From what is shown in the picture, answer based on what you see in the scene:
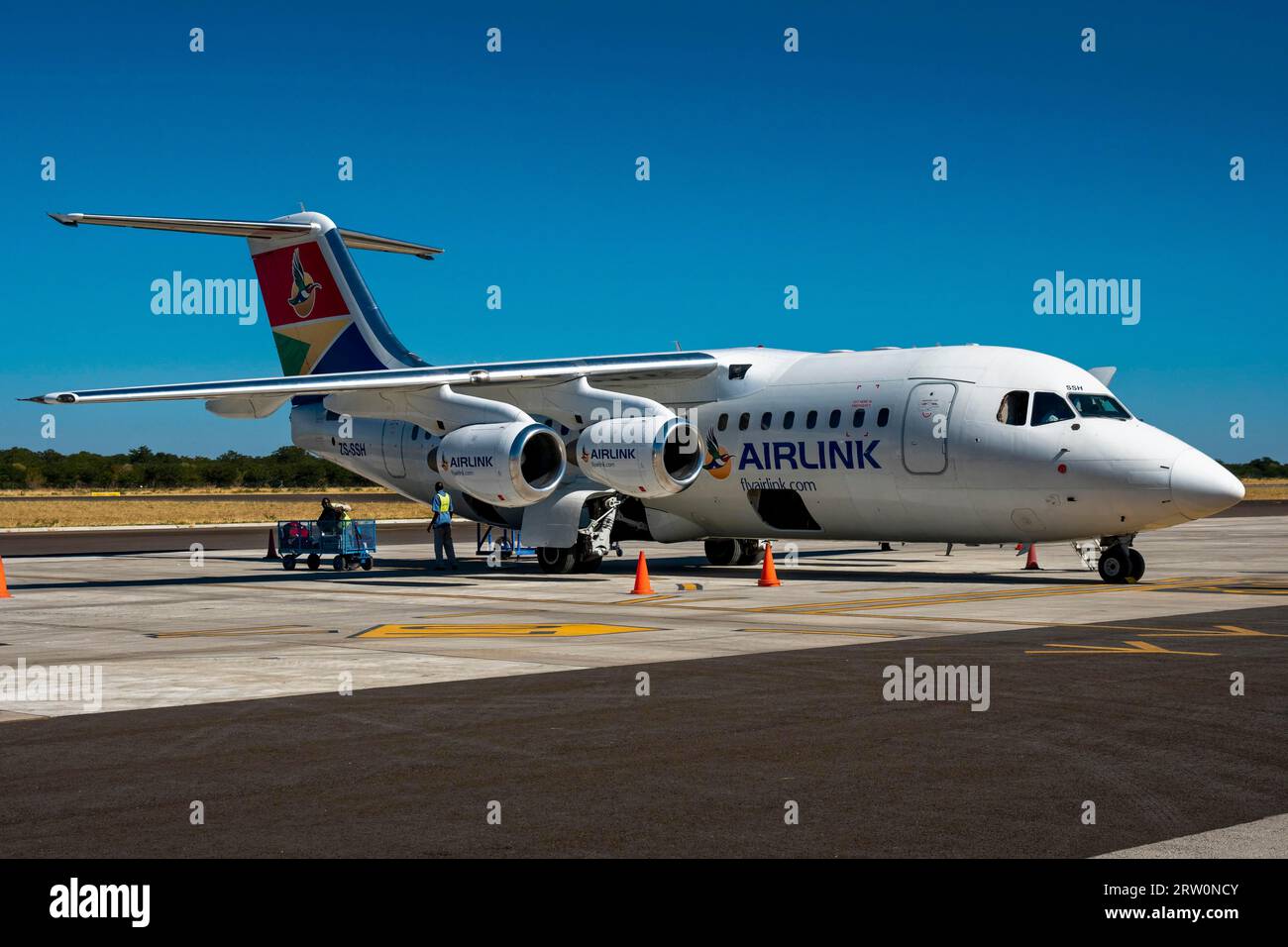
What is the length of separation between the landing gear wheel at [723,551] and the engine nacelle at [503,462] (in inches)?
236

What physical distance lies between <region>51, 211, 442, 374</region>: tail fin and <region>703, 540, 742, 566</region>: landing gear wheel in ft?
24.7

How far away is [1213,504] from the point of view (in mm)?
22156

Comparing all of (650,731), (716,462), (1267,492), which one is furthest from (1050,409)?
(1267,492)

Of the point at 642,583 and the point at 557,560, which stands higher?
the point at 557,560

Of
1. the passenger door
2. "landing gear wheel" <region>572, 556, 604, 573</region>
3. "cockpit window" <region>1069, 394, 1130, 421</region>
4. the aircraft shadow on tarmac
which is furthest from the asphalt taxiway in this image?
the passenger door

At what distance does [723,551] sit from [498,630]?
14092 millimetres

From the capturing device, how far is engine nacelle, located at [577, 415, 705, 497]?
80.3 feet

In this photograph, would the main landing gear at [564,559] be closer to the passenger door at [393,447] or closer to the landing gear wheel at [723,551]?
the landing gear wheel at [723,551]

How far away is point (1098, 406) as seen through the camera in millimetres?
23484
